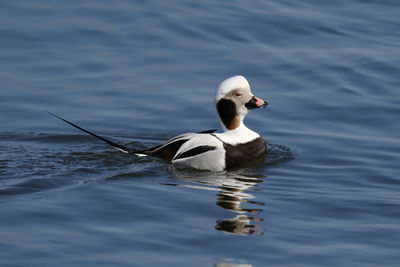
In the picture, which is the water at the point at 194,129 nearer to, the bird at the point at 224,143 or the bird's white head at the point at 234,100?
the bird at the point at 224,143

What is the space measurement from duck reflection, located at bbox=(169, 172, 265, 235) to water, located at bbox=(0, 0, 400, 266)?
27 millimetres

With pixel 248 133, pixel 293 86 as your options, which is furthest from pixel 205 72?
pixel 248 133

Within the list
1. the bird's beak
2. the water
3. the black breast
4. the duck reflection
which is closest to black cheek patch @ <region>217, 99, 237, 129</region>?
the bird's beak

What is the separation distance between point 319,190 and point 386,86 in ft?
16.8

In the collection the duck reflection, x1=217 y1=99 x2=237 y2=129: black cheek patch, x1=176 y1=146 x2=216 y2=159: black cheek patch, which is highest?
x1=217 y1=99 x2=237 y2=129: black cheek patch

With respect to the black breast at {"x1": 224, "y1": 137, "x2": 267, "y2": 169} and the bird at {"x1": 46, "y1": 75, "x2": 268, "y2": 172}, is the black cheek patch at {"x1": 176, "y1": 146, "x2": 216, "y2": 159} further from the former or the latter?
the black breast at {"x1": 224, "y1": 137, "x2": 267, "y2": 169}

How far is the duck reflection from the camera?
8.83 meters

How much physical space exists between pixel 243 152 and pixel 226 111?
59cm

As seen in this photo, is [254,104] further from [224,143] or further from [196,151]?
[196,151]

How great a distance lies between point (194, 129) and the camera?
1312 cm

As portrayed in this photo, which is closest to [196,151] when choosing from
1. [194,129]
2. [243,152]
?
[243,152]

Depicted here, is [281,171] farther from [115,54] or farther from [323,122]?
[115,54]

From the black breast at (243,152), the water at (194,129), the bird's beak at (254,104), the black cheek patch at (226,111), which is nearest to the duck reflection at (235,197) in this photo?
the water at (194,129)

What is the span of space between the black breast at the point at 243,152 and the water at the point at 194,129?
0.23m
